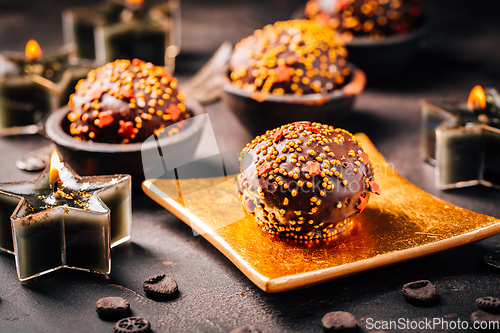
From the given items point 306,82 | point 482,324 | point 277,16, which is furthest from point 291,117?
point 277,16

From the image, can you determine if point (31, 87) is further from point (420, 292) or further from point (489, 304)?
point (489, 304)

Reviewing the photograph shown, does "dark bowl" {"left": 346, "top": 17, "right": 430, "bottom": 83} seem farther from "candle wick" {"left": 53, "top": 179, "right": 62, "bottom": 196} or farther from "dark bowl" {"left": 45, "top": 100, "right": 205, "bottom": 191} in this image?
"candle wick" {"left": 53, "top": 179, "right": 62, "bottom": 196}

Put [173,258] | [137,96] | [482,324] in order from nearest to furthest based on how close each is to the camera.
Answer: [482,324] → [173,258] → [137,96]

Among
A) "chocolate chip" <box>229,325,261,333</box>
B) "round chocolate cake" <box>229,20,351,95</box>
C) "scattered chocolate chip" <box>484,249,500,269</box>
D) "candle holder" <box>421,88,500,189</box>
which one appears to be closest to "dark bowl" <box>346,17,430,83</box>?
"round chocolate cake" <box>229,20,351,95</box>

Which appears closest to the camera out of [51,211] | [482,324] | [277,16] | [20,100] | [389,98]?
[482,324]

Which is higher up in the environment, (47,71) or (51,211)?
(47,71)

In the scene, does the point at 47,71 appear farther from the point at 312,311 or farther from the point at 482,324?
the point at 482,324
